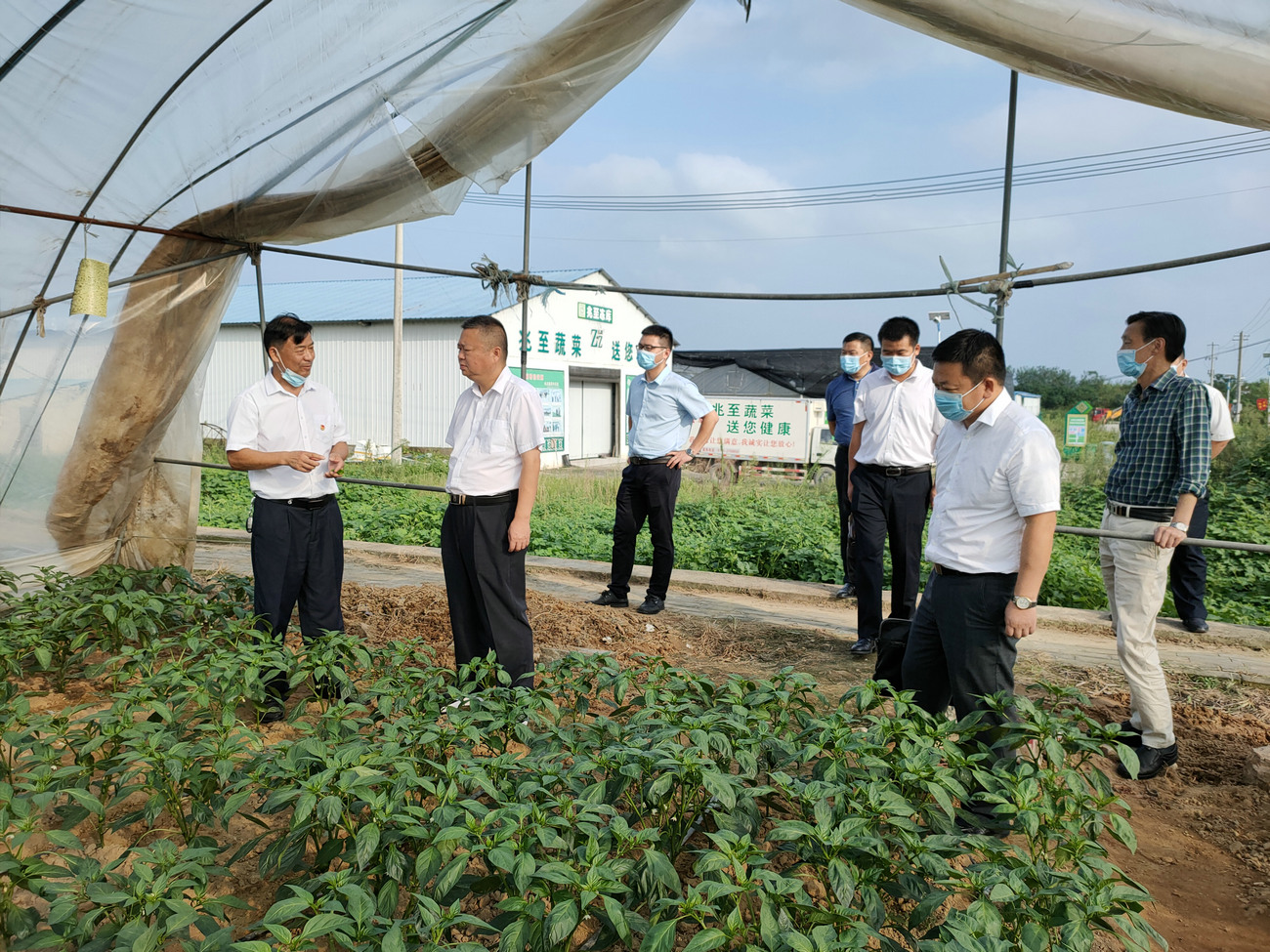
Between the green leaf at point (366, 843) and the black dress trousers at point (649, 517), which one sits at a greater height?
the black dress trousers at point (649, 517)

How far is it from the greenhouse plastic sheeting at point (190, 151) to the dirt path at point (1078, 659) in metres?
1.69

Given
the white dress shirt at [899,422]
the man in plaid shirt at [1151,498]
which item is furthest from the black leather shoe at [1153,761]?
the white dress shirt at [899,422]

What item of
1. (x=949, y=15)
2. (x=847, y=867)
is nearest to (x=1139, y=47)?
(x=949, y=15)

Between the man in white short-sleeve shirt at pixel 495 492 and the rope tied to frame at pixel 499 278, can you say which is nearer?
the man in white short-sleeve shirt at pixel 495 492

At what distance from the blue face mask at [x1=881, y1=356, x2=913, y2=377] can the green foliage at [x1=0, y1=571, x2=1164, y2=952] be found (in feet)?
6.53

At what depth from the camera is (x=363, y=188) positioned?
12.9 ft

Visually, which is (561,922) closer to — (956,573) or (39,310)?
(956,573)

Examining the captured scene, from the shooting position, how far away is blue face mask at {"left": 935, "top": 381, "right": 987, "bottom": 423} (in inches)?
107

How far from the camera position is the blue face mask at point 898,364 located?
429cm

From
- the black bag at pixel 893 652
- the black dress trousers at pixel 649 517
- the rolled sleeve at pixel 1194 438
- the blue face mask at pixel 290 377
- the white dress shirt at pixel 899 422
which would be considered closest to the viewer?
the rolled sleeve at pixel 1194 438

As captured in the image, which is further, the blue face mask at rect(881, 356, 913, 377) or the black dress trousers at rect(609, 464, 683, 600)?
the black dress trousers at rect(609, 464, 683, 600)

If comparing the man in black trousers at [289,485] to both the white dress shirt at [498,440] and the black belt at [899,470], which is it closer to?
the white dress shirt at [498,440]

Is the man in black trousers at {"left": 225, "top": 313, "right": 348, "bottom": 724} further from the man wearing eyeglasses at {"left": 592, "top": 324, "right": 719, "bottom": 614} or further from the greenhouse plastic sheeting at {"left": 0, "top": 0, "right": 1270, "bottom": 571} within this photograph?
the man wearing eyeglasses at {"left": 592, "top": 324, "right": 719, "bottom": 614}

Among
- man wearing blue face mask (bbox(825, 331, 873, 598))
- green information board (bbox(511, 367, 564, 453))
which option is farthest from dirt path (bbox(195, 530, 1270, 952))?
green information board (bbox(511, 367, 564, 453))
